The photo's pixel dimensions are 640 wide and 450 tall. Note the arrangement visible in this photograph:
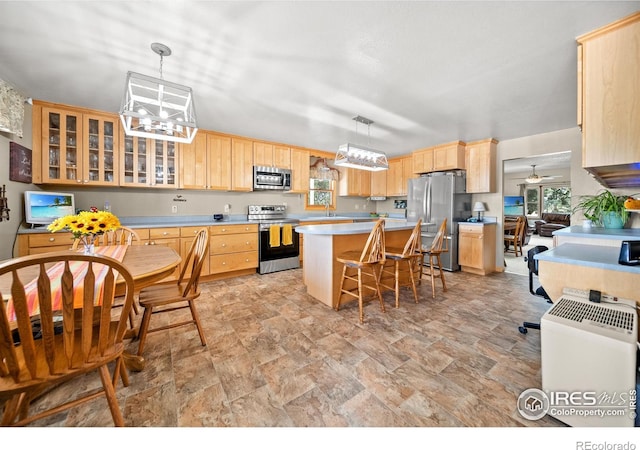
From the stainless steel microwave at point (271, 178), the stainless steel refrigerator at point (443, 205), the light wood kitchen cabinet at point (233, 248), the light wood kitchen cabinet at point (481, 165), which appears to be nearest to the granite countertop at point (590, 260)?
the stainless steel refrigerator at point (443, 205)

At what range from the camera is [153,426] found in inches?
48.9

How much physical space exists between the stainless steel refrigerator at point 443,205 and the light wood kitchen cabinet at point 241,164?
10.5 feet

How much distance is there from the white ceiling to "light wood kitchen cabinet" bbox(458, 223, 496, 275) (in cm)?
181

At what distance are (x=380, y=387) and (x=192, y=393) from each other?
114 cm

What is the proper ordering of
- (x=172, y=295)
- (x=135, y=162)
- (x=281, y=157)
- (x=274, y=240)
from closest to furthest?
1. (x=172, y=295)
2. (x=135, y=162)
3. (x=274, y=240)
4. (x=281, y=157)

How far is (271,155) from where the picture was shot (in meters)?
4.62

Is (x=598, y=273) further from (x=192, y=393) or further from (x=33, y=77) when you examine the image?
(x=33, y=77)

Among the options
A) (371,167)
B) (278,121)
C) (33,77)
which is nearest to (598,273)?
(371,167)

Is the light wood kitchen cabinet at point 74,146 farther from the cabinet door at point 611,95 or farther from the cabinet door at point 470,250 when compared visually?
the cabinet door at point 470,250

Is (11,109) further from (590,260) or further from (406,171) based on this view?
(406,171)

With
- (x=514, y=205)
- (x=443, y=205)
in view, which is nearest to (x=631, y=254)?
(x=443, y=205)

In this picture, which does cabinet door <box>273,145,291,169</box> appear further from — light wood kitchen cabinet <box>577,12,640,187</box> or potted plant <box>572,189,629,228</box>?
potted plant <box>572,189,629,228</box>

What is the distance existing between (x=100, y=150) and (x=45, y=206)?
905 mm

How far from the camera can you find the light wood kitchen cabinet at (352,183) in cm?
594
